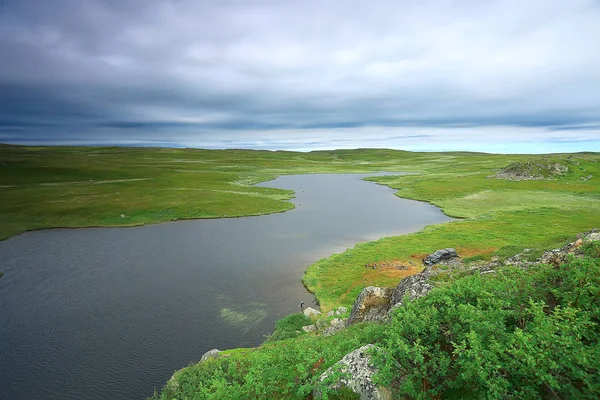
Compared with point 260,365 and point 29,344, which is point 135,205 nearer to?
point 29,344

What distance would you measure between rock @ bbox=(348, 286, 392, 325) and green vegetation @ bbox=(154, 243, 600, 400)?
10.1 meters

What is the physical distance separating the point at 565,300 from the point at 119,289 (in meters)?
45.6

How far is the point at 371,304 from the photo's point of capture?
80.6ft

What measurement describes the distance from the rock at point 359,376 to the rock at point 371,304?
12.6 meters

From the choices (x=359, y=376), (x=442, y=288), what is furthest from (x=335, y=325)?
(x=359, y=376)

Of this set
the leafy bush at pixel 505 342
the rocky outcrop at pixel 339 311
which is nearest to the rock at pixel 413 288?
the leafy bush at pixel 505 342

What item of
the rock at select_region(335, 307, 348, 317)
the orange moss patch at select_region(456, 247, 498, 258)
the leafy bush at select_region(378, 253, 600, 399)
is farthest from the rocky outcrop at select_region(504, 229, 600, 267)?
the orange moss patch at select_region(456, 247, 498, 258)

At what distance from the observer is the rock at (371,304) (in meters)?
23.8

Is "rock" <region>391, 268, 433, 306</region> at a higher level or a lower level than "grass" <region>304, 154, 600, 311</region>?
higher

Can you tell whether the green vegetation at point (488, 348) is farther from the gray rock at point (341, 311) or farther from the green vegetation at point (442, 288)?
the gray rock at point (341, 311)

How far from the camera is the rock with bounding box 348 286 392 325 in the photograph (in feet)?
78.2

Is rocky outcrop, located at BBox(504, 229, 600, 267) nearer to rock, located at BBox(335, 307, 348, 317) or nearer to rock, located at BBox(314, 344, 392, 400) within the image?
rock, located at BBox(314, 344, 392, 400)

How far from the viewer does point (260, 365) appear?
14.0 meters

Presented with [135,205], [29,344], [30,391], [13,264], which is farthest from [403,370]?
[135,205]
